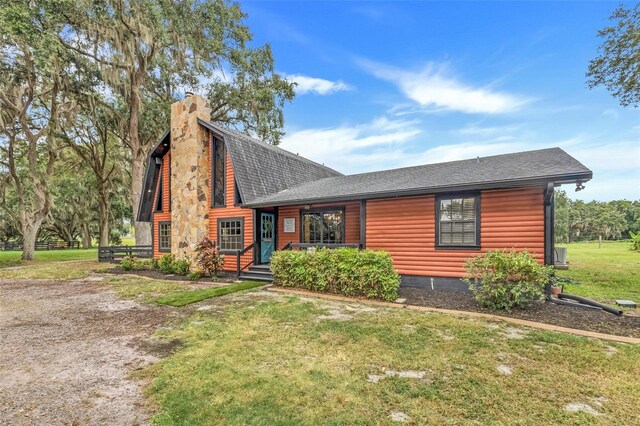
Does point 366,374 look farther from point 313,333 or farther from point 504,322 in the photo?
point 504,322

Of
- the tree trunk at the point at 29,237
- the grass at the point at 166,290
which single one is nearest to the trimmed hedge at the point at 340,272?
the grass at the point at 166,290

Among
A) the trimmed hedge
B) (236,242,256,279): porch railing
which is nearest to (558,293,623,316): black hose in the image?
the trimmed hedge

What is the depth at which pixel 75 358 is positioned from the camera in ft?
13.5

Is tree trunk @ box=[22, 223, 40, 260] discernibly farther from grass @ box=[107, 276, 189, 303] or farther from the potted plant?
the potted plant

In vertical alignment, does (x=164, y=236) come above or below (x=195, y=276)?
above

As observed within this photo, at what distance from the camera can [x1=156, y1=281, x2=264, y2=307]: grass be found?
739 cm

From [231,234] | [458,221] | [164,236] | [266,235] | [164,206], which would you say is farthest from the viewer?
[164,206]

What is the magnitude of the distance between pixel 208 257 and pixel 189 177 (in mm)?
3495

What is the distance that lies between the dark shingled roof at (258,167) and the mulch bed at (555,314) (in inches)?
283

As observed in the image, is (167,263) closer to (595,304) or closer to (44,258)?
(595,304)

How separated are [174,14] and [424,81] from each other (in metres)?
14.3

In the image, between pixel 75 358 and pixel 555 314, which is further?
pixel 555 314

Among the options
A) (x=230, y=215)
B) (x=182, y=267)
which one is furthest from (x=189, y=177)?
(x=182, y=267)

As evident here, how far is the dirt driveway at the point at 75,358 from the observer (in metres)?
2.86
